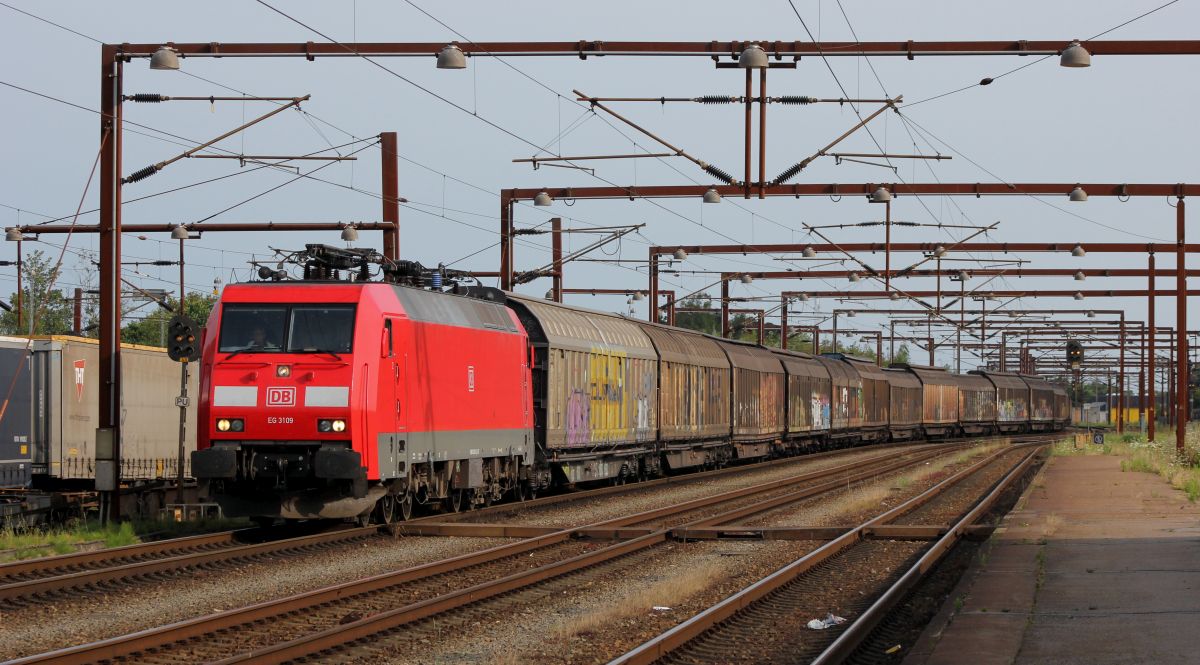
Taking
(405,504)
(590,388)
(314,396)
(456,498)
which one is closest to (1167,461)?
(590,388)

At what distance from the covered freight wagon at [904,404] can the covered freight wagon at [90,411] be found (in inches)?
1651

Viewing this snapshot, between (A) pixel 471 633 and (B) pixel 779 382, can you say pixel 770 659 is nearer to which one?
(A) pixel 471 633

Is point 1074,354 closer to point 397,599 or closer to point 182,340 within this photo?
point 182,340

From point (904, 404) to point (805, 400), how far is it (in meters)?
18.6

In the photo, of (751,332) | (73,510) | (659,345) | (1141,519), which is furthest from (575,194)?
(751,332)

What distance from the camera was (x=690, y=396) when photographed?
36.4 meters

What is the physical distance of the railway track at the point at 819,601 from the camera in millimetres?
10570

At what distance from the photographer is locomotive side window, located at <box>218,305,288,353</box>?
17.8m

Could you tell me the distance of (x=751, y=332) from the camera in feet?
470

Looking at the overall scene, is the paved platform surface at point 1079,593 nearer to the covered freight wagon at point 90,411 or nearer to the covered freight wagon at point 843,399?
the covered freight wagon at point 90,411

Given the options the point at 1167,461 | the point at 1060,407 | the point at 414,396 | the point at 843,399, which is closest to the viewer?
the point at 414,396

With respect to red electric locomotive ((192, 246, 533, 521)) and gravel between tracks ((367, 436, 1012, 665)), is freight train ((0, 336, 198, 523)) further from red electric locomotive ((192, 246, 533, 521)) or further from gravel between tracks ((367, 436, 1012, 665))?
gravel between tracks ((367, 436, 1012, 665))

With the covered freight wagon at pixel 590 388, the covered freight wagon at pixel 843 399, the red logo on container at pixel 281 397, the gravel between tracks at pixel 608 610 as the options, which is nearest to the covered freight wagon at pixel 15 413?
the red logo on container at pixel 281 397

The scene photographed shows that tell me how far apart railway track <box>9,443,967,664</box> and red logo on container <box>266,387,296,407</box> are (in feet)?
8.86
